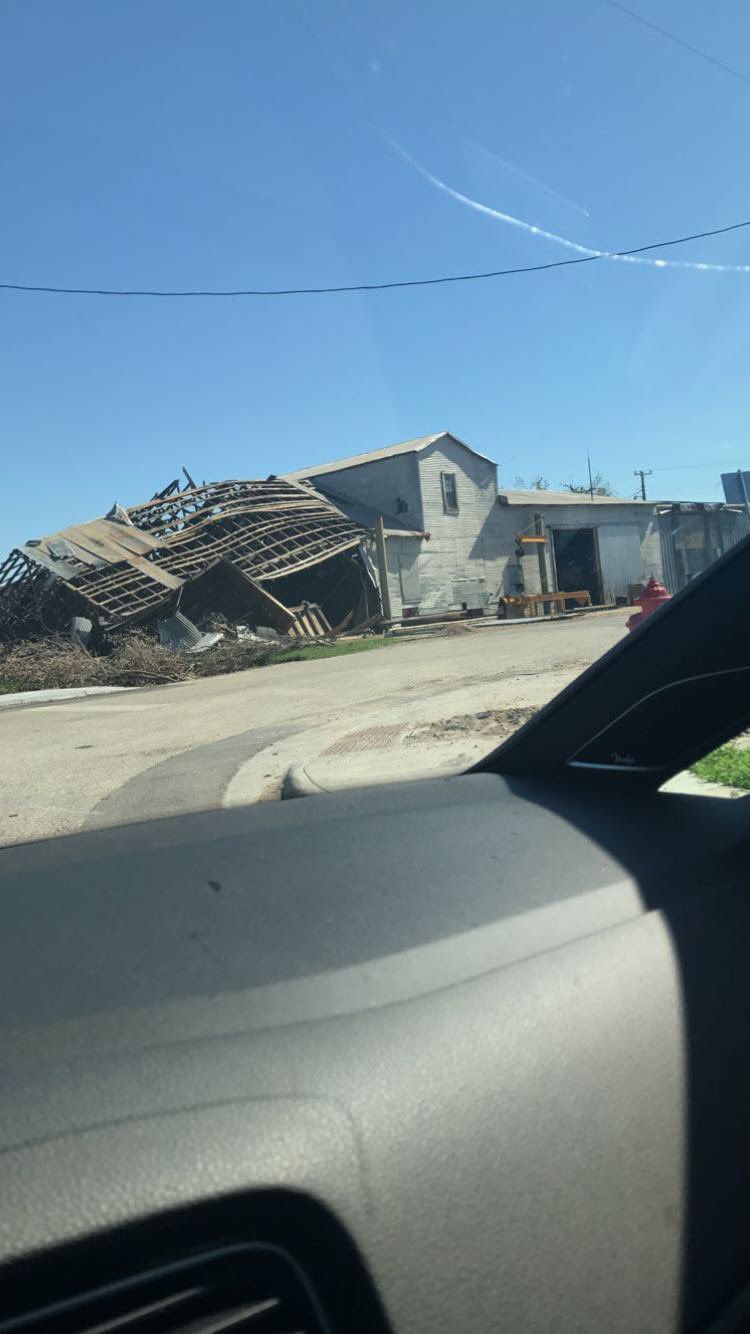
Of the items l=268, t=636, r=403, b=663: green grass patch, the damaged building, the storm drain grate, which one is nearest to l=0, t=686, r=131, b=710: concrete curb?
l=268, t=636, r=403, b=663: green grass patch

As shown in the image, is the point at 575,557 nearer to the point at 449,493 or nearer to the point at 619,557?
the point at 619,557

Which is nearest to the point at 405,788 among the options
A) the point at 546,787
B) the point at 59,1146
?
the point at 546,787

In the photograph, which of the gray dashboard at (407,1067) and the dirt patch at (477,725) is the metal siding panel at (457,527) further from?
the gray dashboard at (407,1067)

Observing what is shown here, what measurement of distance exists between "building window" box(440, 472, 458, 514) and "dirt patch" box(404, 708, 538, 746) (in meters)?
31.4

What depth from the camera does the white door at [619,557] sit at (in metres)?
41.3

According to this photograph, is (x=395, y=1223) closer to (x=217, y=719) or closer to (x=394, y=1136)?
(x=394, y=1136)

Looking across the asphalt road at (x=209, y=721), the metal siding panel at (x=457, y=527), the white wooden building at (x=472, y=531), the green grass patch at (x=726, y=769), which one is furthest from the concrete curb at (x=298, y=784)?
the metal siding panel at (x=457, y=527)

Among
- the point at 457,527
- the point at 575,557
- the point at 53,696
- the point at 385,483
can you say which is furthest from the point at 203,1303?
the point at 575,557

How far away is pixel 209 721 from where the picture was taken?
12727 mm

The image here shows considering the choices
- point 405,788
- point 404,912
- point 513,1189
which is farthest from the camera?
point 405,788

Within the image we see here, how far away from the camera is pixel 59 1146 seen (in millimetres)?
1105

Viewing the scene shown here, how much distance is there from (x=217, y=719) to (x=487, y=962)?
37.6 ft

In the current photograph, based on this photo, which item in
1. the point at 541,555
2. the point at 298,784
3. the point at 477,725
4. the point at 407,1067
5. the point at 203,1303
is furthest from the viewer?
the point at 541,555

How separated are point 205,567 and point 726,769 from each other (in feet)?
87.6
